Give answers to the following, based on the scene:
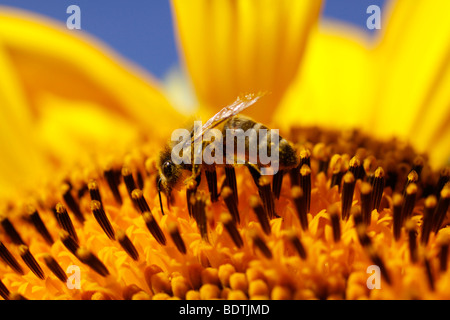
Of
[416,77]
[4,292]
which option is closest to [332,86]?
[416,77]

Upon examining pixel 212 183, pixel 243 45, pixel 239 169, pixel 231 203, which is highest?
pixel 243 45

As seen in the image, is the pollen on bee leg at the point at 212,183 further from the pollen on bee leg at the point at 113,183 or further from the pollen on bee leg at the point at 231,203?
the pollen on bee leg at the point at 113,183

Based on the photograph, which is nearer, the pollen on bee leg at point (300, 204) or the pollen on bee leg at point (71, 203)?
the pollen on bee leg at point (300, 204)

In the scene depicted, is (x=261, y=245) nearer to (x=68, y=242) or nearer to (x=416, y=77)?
(x=68, y=242)

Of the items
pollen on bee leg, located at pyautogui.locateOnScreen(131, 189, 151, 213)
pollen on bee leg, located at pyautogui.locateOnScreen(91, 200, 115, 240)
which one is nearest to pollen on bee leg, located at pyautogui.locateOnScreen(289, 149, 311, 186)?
pollen on bee leg, located at pyautogui.locateOnScreen(131, 189, 151, 213)

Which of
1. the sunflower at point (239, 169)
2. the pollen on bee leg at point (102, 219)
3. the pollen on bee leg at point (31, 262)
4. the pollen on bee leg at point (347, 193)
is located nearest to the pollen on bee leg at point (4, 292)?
the sunflower at point (239, 169)

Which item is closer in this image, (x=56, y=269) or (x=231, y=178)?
(x=56, y=269)
